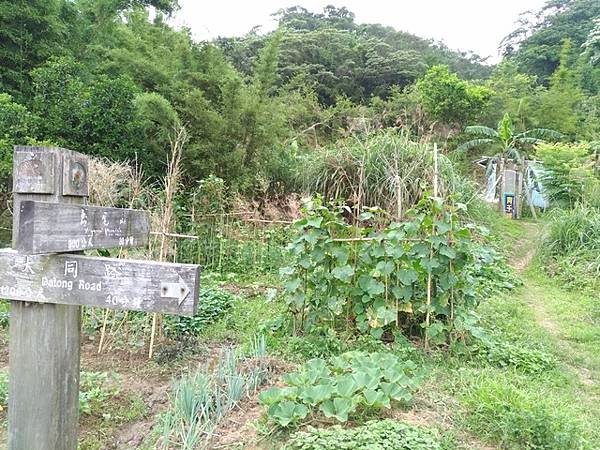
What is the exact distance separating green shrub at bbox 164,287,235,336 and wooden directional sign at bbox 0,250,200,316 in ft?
7.17

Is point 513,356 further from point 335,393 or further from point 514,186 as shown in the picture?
point 514,186

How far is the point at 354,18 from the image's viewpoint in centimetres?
3475

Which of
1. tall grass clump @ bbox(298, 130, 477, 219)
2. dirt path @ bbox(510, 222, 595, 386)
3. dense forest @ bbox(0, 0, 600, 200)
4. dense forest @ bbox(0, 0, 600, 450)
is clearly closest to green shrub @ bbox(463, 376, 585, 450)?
dense forest @ bbox(0, 0, 600, 450)

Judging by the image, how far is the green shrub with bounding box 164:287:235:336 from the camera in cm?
439

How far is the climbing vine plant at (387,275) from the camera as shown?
12.8 feet

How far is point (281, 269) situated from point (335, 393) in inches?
70.4

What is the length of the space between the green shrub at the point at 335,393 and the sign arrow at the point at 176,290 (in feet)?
3.66

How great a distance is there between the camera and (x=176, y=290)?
5.71 feet

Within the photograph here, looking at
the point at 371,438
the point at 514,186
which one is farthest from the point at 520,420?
the point at 514,186

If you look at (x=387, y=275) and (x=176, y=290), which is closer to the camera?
(x=176, y=290)

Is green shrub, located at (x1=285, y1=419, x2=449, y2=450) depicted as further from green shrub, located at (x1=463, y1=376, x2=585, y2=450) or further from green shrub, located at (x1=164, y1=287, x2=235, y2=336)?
green shrub, located at (x1=164, y1=287, x2=235, y2=336)

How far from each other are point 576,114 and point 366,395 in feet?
65.0

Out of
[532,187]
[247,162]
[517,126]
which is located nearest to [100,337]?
[247,162]

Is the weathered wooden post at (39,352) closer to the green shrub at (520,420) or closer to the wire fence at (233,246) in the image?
the green shrub at (520,420)
